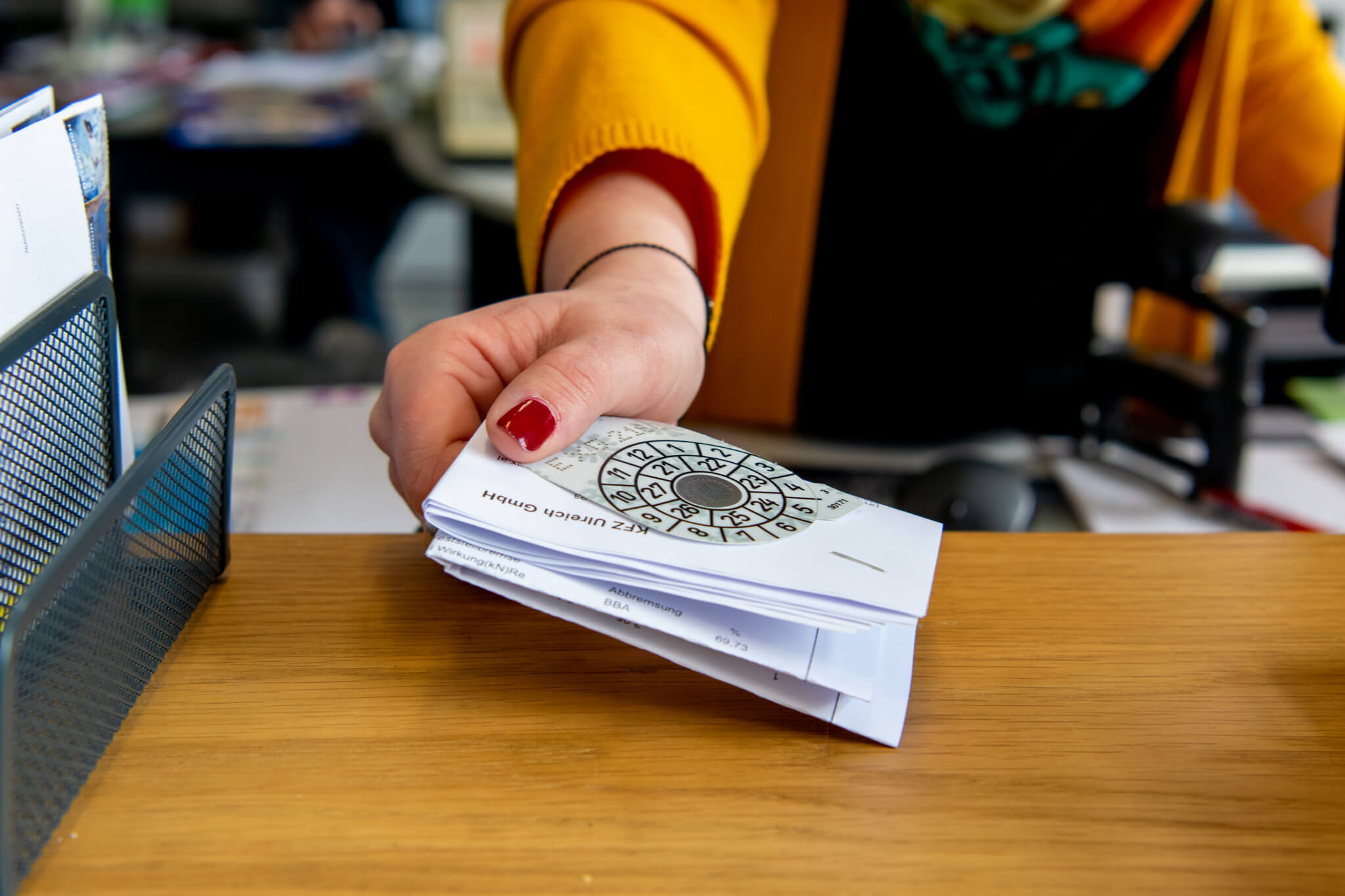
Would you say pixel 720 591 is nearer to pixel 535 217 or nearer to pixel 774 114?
pixel 535 217

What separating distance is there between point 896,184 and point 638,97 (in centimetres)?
38

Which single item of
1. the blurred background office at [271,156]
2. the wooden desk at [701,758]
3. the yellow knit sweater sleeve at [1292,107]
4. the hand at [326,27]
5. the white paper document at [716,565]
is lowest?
the blurred background office at [271,156]

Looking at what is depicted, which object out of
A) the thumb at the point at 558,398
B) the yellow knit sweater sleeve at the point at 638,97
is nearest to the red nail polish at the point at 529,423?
the thumb at the point at 558,398

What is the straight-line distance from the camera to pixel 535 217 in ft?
2.05

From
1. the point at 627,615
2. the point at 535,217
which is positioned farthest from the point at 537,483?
the point at 535,217

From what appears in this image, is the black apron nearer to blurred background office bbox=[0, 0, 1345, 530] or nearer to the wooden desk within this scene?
blurred background office bbox=[0, 0, 1345, 530]

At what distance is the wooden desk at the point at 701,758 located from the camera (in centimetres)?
29

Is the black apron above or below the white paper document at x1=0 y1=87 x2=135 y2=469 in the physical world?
below

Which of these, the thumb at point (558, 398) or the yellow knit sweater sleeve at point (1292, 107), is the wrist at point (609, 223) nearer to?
the thumb at point (558, 398)

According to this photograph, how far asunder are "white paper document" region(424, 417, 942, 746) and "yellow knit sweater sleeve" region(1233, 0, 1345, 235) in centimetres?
76

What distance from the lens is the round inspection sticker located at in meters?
0.37

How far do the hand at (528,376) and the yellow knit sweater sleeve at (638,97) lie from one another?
13 cm

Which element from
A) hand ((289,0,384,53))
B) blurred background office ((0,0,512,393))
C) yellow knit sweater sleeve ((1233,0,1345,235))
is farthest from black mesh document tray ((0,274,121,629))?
hand ((289,0,384,53))

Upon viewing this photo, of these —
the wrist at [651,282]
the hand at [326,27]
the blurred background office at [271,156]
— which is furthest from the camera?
the hand at [326,27]
